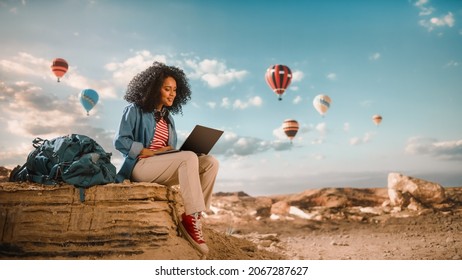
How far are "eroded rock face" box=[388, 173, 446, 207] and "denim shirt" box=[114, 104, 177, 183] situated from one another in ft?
31.9

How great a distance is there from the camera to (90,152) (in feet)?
9.73

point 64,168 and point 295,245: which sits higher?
point 64,168

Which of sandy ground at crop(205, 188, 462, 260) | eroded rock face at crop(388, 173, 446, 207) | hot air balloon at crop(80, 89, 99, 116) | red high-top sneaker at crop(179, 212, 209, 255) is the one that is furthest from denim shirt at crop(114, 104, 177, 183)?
hot air balloon at crop(80, 89, 99, 116)

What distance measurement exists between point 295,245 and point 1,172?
19.1 feet

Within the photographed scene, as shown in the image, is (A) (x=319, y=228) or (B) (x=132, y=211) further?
(A) (x=319, y=228)

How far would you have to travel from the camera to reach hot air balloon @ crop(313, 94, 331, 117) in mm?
17109

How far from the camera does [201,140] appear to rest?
2.96 meters

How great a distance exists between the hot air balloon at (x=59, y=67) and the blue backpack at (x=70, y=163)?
10600 mm

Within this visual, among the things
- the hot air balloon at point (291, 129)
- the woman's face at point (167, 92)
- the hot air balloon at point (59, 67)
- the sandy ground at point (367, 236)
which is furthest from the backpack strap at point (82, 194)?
the hot air balloon at point (291, 129)

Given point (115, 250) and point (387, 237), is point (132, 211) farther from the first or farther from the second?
point (387, 237)

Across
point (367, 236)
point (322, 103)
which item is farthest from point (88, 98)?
point (322, 103)

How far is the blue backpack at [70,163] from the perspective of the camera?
2854 millimetres

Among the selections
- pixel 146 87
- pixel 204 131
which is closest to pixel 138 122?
pixel 146 87

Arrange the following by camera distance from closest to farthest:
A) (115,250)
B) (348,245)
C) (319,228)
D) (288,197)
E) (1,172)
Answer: (115,250) < (1,172) < (348,245) < (319,228) < (288,197)
